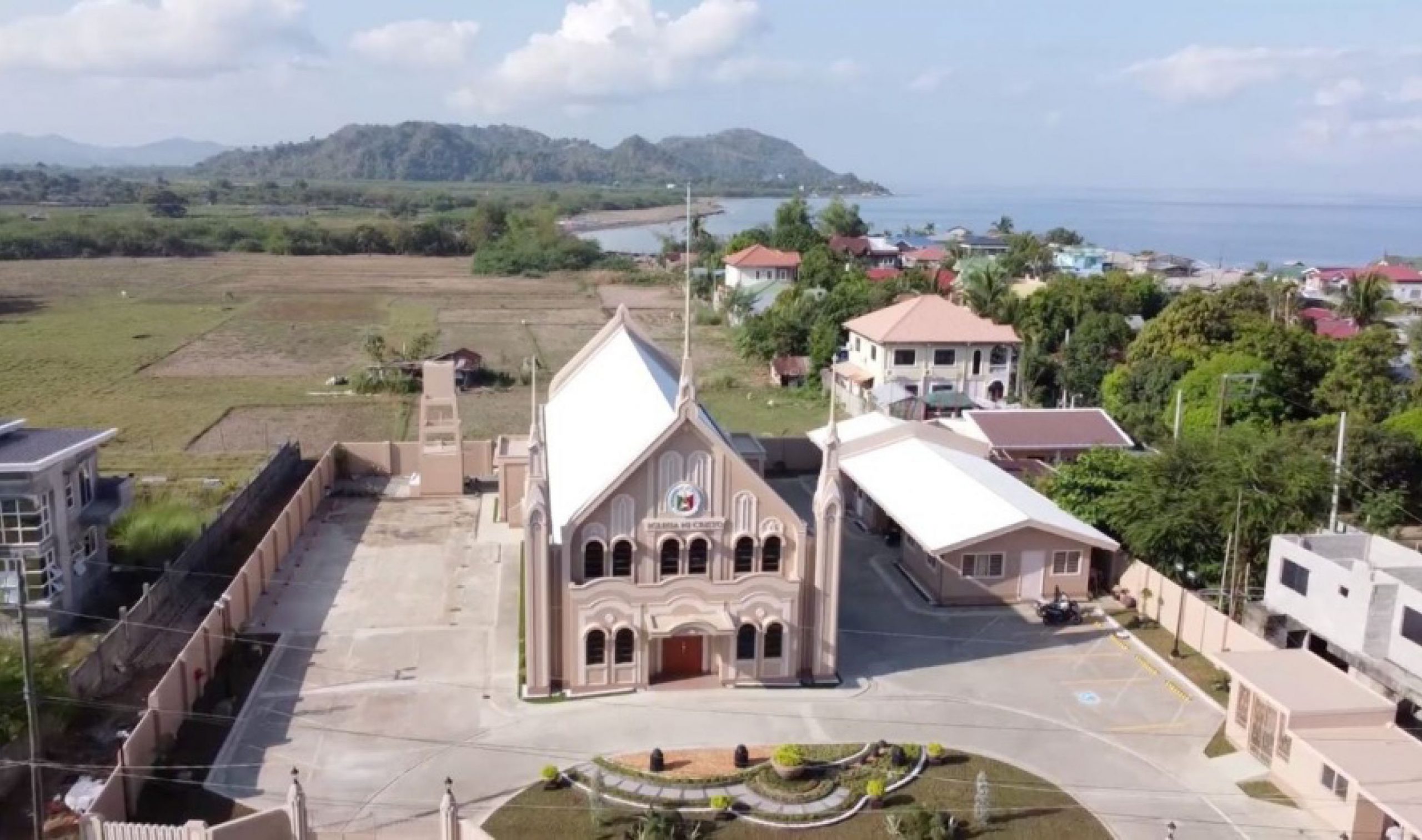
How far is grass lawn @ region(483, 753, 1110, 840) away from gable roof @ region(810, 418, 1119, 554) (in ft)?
32.2

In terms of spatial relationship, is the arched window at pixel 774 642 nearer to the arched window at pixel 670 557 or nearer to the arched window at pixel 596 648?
the arched window at pixel 670 557

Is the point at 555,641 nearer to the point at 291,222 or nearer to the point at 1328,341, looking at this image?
the point at 1328,341

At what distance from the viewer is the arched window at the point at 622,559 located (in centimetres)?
2675

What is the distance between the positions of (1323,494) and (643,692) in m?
21.4

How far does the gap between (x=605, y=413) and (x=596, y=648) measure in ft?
27.8

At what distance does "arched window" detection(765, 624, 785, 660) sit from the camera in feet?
89.2

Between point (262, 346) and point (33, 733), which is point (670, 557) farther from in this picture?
point (262, 346)

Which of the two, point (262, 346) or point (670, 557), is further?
point (262, 346)

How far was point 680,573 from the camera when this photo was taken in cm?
2711

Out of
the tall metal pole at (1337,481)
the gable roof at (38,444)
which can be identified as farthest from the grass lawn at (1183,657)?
the gable roof at (38,444)

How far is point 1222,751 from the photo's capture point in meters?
24.5

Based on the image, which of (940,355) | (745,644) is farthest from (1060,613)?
(940,355)

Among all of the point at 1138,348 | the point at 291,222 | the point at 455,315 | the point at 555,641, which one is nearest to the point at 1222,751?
the point at 555,641

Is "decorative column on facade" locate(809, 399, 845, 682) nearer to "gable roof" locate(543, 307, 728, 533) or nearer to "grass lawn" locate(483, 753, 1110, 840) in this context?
"gable roof" locate(543, 307, 728, 533)
